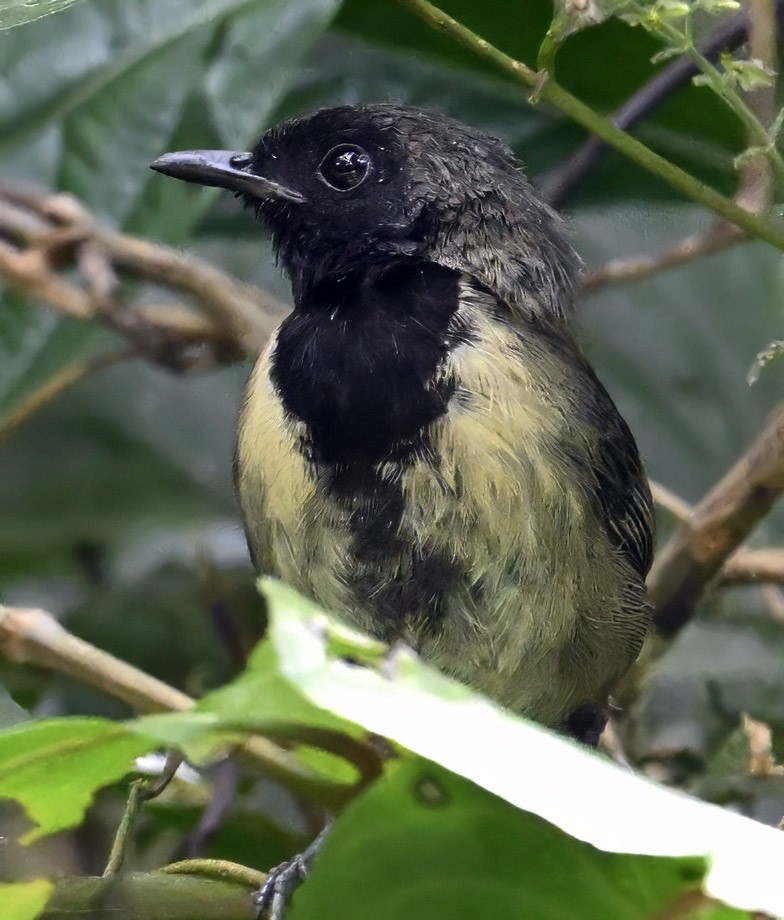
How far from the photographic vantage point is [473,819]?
0.88 m

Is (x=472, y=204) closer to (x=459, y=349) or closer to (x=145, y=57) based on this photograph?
(x=459, y=349)

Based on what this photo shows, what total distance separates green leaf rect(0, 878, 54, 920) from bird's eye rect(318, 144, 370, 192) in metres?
1.20

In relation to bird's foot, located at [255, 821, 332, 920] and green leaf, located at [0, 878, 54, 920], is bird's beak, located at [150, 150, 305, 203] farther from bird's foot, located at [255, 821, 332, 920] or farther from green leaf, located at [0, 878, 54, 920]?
green leaf, located at [0, 878, 54, 920]

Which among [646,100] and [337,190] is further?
[646,100]

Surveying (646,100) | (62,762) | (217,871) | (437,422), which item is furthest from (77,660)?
(646,100)

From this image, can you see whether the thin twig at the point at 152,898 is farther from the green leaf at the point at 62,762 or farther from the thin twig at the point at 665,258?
the thin twig at the point at 665,258

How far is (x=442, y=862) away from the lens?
0.88 metres

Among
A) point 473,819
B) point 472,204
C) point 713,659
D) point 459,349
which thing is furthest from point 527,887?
point 713,659

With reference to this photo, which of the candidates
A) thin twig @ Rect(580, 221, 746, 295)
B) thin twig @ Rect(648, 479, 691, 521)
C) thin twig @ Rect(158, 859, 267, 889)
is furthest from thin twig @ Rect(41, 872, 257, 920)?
thin twig @ Rect(580, 221, 746, 295)

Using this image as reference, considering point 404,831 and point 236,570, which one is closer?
point 404,831

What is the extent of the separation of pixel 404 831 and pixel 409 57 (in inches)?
78.1

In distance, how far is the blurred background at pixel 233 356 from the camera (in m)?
2.32

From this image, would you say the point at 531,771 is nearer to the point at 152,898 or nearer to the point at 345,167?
the point at 152,898

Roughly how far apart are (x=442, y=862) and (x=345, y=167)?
4.21 feet
